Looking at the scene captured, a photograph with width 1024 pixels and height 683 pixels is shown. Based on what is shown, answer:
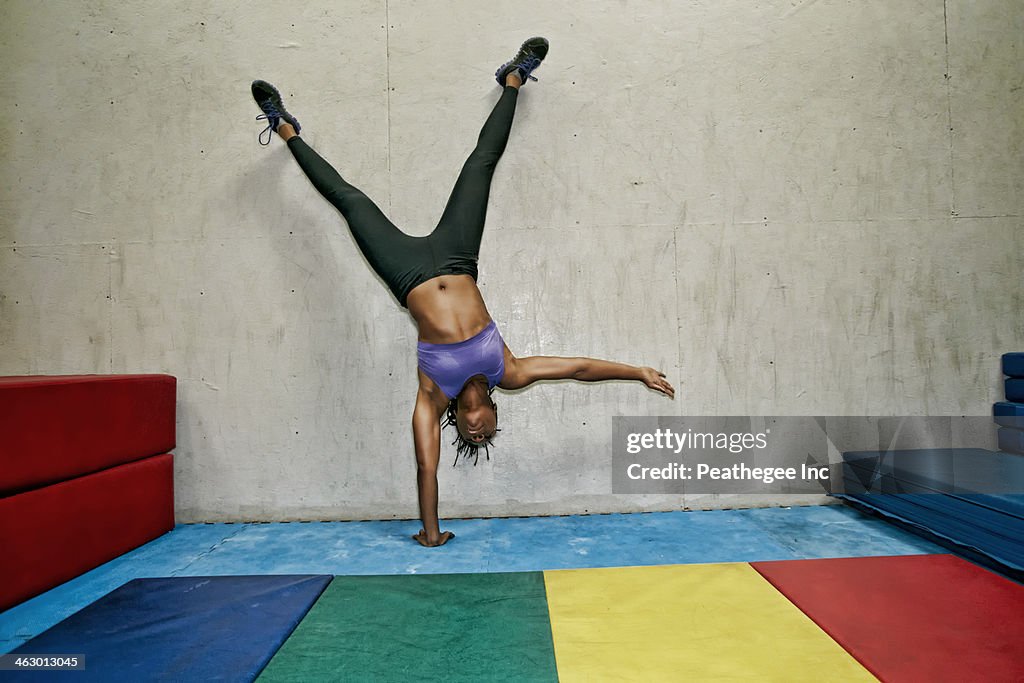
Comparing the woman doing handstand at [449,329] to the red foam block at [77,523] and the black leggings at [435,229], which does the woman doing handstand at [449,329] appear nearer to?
the black leggings at [435,229]

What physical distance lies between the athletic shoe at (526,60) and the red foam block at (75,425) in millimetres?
2662

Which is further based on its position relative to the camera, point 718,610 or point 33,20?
point 33,20

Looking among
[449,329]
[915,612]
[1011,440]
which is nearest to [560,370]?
[449,329]

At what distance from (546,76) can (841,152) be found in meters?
1.91

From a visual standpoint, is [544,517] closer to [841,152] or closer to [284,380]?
[284,380]

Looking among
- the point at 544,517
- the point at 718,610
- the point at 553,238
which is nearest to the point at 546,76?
the point at 553,238

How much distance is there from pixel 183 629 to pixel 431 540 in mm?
1193

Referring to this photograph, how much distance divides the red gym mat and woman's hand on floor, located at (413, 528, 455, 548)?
1502mm

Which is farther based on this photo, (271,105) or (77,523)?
(271,105)

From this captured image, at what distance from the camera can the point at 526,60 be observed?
11.1ft

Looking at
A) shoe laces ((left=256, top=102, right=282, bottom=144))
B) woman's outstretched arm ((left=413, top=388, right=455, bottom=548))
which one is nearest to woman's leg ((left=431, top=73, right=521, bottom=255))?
woman's outstretched arm ((left=413, top=388, right=455, bottom=548))

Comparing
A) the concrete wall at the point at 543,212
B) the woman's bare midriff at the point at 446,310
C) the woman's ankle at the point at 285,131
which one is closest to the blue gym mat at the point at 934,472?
the concrete wall at the point at 543,212

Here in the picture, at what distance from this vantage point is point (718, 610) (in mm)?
2172

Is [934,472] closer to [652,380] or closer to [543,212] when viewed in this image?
[652,380]
